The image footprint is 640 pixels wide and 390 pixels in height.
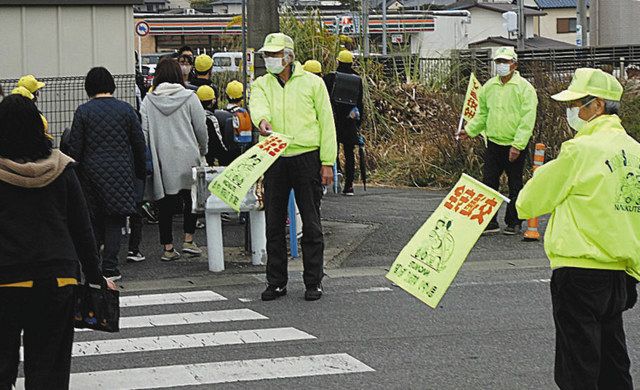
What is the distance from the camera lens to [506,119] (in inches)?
495

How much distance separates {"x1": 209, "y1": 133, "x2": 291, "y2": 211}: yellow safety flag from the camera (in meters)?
9.29

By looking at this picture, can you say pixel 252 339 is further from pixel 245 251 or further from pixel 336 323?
pixel 245 251

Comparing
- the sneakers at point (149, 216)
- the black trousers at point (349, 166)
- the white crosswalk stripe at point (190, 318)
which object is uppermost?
the black trousers at point (349, 166)

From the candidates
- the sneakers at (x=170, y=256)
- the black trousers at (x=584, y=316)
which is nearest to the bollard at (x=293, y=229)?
the sneakers at (x=170, y=256)

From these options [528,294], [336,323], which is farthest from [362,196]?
[336,323]

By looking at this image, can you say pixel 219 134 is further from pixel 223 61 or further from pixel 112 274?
pixel 223 61

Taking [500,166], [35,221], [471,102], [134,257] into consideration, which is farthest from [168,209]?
[35,221]

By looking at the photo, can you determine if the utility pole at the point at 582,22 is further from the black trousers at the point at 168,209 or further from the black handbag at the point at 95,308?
the black handbag at the point at 95,308

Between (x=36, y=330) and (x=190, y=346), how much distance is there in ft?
9.40

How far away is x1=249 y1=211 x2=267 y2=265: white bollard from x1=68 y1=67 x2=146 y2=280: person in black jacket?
121cm

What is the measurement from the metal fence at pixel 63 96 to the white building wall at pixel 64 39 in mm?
307

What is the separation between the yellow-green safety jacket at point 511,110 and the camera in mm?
12469

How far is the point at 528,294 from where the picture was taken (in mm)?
10000

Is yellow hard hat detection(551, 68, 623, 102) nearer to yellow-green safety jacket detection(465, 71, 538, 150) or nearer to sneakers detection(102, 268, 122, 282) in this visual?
sneakers detection(102, 268, 122, 282)
